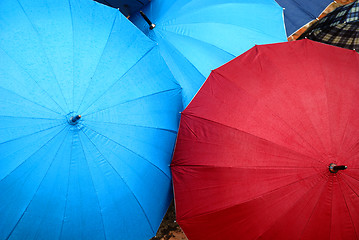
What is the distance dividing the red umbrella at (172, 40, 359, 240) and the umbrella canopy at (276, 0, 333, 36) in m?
1.02

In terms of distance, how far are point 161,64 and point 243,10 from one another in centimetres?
117

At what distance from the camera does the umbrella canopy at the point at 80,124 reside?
2334 millimetres

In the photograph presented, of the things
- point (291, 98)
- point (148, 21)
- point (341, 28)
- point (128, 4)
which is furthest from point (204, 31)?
point (341, 28)

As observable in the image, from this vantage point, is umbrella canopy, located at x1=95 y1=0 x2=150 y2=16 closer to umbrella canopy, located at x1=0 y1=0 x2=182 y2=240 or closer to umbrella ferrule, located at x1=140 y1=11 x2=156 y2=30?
umbrella ferrule, located at x1=140 y1=11 x2=156 y2=30

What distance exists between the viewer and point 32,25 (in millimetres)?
2582

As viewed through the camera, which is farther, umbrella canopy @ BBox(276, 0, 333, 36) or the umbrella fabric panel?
umbrella canopy @ BBox(276, 0, 333, 36)

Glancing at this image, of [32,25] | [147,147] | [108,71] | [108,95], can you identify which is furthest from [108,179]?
[32,25]

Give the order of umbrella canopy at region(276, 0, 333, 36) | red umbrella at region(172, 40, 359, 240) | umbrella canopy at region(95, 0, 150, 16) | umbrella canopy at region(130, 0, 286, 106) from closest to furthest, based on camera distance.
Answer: red umbrella at region(172, 40, 359, 240), umbrella canopy at region(130, 0, 286, 106), umbrella canopy at region(95, 0, 150, 16), umbrella canopy at region(276, 0, 333, 36)

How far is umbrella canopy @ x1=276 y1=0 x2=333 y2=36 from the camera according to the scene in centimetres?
388

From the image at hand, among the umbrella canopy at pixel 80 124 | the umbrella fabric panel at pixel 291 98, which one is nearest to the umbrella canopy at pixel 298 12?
the umbrella fabric panel at pixel 291 98

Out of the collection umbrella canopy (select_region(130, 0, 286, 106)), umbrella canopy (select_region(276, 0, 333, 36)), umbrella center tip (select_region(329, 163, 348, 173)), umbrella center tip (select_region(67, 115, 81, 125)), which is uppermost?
umbrella canopy (select_region(276, 0, 333, 36))

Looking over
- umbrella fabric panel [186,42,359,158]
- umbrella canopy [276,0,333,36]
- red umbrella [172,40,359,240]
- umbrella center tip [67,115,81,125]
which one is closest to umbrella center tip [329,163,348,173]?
red umbrella [172,40,359,240]

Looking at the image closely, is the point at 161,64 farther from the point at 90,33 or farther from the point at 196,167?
the point at 196,167

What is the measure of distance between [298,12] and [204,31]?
143 cm
